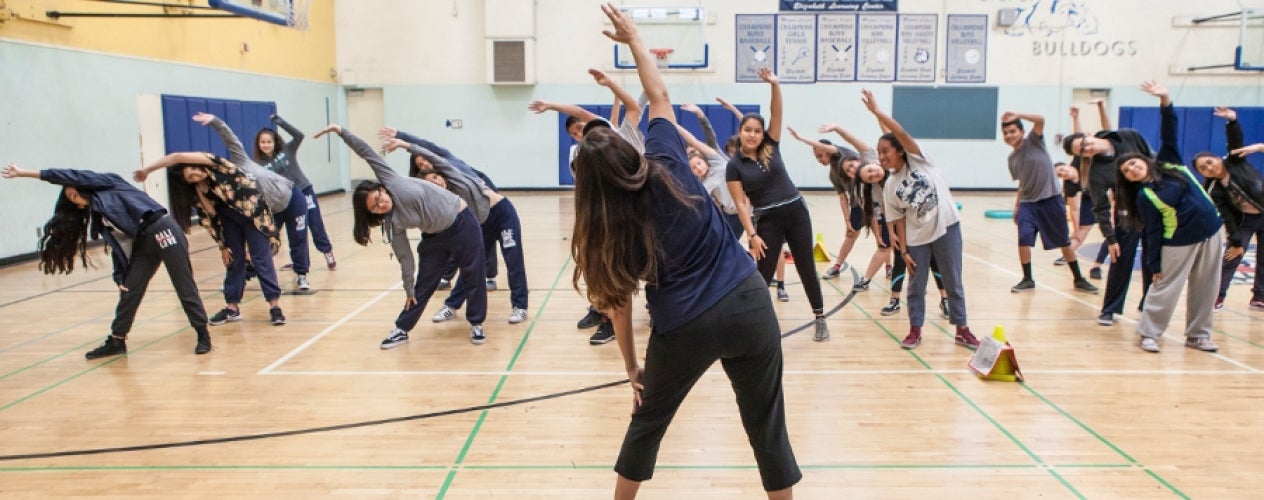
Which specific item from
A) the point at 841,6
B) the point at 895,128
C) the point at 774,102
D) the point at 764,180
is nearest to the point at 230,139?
the point at 764,180

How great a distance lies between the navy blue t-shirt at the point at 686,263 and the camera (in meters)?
2.63

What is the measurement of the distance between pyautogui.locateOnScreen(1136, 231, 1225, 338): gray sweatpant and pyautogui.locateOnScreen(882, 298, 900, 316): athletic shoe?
1.95 meters

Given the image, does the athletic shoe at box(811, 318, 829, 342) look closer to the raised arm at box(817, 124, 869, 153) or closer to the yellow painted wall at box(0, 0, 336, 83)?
the raised arm at box(817, 124, 869, 153)

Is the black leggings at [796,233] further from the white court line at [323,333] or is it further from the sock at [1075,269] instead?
the sock at [1075,269]

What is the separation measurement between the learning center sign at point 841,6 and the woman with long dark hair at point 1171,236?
13.8 metres

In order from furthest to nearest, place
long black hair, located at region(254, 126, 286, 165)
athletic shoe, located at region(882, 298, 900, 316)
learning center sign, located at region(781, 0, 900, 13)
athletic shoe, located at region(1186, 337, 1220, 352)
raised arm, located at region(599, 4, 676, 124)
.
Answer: learning center sign, located at region(781, 0, 900, 13), long black hair, located at region(254, 126, 286, 165), athletic shoe, located at region(882, 298, 900, 316), athletic shoe, located at region(1186, 337, 1220, 352), raised arm, located at region(599, 4, 676, 124)

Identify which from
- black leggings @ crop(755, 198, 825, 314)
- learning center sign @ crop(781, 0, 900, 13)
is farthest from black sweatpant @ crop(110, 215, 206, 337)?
learning center sign @ crop(781, 0, 900, 13)

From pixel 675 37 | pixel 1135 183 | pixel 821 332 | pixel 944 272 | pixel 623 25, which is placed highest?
pixel 675 37

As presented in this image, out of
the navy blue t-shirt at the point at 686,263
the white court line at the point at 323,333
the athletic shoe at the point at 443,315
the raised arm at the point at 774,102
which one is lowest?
the white court line at the point at 323,333

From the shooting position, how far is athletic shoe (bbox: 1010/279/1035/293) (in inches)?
338

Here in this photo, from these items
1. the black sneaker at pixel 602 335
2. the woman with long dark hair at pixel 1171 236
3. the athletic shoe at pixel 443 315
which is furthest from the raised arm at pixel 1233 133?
the athletic shoe at pixel 443 315

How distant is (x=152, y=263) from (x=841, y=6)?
53.9 ft

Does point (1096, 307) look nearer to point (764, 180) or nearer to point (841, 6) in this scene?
point (764, 180)

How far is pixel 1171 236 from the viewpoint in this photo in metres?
5.93
